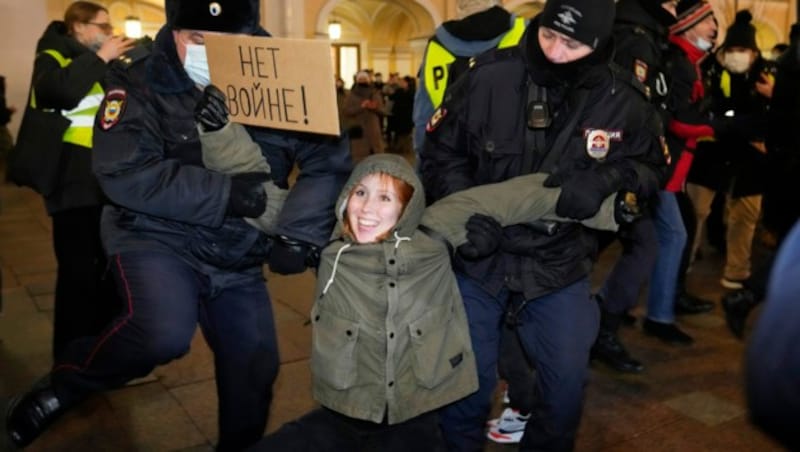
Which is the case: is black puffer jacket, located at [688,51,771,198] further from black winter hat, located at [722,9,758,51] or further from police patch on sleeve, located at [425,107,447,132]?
police patch on sleeve, located at [425,107,447,132]

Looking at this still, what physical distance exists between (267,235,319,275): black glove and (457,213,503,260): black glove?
55 centimetres

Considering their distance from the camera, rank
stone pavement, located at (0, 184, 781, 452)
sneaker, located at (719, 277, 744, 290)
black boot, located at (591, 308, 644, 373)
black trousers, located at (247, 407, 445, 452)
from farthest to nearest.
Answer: sneaker, located at (719, 277, 744, 290) < black boot, located at (591, 308, 644, 373) < stone pavement, located at (0, 184, 781, 452) < black trousers, located at (247, 407, 445, 452)

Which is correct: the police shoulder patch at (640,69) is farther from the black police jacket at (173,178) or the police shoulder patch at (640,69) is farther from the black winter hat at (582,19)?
the black police jacket at (173,178)

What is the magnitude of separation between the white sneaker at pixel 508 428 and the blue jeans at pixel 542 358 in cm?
68

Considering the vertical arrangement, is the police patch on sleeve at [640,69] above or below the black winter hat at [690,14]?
below

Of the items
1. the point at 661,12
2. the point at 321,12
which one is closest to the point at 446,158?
the point at 661,12

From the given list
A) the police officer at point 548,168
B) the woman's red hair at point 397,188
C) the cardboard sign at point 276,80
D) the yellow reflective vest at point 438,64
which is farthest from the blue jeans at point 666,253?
the cardboard sign at point 276,80

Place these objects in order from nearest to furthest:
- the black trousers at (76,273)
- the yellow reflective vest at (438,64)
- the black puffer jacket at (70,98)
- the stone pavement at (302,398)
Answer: the stone pavement at (302,398) → the black puffer jacket at (70,98) → the black trousers at (76,273) → the yellow reflective vest at (438,64)

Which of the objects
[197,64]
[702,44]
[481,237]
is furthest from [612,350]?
[197,64]

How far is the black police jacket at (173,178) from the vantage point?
264cm

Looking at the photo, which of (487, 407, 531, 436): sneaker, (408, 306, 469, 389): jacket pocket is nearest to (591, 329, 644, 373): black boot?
(487, 407, 531, 436): sneaker

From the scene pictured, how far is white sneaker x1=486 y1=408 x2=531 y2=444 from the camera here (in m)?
3.60

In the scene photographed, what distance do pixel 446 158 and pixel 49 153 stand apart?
7.11ft

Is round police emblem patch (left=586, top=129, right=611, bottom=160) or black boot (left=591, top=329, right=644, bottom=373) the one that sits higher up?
round police emblem patch (left=586, top=129, right=611, bottom=160)
